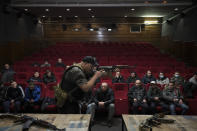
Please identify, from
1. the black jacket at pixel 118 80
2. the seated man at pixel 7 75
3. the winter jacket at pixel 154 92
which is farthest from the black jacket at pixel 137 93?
the seated man at pixel 7 75

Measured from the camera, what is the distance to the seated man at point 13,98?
3869mm

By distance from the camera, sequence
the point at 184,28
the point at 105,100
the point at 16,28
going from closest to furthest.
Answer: the point at 105,100 → the point at 16,28 → the point at 184,28

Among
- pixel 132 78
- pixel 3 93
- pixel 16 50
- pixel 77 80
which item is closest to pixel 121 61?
pixel 132 78

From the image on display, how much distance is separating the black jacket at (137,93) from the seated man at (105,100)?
0.50 metres

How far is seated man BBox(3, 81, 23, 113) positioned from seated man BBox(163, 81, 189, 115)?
10.7ft

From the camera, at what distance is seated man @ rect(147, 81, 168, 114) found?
3.93 metres

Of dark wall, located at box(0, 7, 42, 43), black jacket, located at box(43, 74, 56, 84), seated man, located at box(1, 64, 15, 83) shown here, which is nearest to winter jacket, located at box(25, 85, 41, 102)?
black jacket, located at box(43, 74, 56, 84)

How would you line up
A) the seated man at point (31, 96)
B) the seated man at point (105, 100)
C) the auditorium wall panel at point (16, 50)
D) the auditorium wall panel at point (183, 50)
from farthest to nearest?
the auditorium wall panel at point (183, 50), the auditorium wall panel at point (16, 50), the seated man at point (31, 96), the seated man at point (105, 100)

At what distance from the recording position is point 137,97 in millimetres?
4039

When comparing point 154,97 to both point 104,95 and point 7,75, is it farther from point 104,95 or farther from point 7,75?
point 7,75

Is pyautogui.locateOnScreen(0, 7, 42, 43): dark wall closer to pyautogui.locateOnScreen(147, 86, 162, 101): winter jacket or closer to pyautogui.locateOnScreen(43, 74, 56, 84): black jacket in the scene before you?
pyautogui.locateOnScreen(43, 74, 56, 84): black jacket

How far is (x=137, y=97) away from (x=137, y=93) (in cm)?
11

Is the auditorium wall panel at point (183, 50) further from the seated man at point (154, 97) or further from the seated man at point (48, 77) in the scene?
the seated man at point (48, 77)

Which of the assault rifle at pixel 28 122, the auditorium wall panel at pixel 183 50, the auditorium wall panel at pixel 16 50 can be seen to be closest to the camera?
the assault rifle at pixel 28 122
